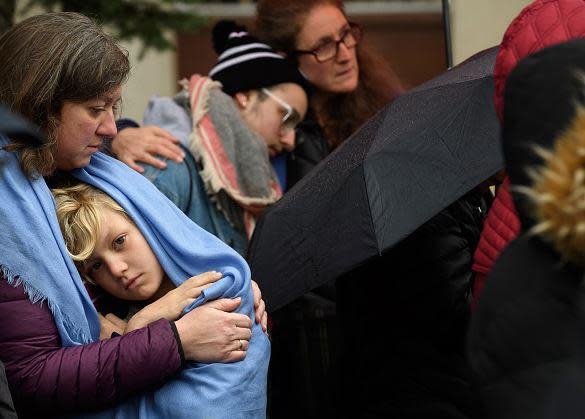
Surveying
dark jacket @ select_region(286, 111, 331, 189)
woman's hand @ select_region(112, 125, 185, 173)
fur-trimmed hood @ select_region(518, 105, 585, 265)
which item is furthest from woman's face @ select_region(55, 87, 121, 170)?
dark jacket @ select_region(286, 111, 331, 189)

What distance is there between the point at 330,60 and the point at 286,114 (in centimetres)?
37

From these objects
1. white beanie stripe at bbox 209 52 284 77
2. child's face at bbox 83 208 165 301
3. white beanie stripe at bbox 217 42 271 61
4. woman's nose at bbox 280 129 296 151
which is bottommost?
child's face at bbox 83 208 165 301

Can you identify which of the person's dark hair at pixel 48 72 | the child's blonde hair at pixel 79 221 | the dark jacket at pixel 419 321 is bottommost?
the dark jacket at pixel 419 321

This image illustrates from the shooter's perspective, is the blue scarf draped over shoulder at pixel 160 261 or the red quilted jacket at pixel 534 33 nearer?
the red quilted jacket at pixel 534 33

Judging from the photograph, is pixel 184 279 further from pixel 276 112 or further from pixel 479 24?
pixel 479 24

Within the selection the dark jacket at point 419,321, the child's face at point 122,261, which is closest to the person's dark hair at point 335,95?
the dark jacket at point 419,321

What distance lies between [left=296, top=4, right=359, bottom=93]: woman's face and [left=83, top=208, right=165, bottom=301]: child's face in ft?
5.66

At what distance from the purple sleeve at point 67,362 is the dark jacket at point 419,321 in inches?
32.8

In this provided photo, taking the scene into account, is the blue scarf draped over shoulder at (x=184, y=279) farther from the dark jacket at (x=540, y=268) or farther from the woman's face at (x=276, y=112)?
the woman's face at (x=276, y=112)

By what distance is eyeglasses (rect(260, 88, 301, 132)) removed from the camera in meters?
4.00

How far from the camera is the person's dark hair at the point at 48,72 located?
A: 8.36 ft

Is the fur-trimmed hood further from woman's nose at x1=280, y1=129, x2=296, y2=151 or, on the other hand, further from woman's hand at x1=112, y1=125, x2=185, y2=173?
woman's nose at x1=280, y1=129, x2=296, y2=151

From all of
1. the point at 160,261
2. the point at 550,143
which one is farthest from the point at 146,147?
the point at 550,143

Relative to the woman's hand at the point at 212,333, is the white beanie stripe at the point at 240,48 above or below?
above
